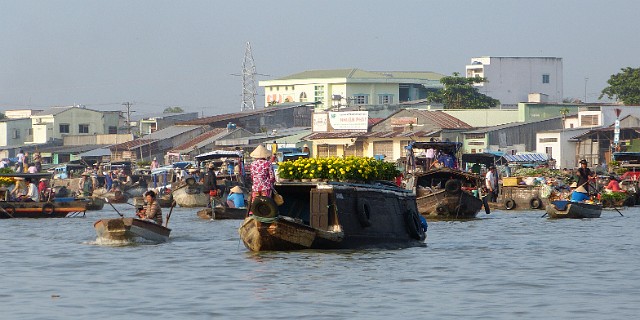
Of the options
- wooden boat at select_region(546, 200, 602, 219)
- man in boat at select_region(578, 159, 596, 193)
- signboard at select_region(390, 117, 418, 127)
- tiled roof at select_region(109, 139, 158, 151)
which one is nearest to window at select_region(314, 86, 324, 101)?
tiled roof at select_region(109, 139, 158, 151)

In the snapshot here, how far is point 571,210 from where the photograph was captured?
2739 cm

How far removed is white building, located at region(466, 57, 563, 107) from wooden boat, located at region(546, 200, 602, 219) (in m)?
48.5

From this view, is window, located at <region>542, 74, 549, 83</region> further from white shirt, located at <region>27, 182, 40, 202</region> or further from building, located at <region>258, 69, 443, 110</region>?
white shirt, located at <region>27, 182, 40, 202</region>

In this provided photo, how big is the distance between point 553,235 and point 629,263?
5.55 metres

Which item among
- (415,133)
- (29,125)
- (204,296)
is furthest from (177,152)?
(204,296)

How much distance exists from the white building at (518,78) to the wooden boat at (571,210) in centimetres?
4850

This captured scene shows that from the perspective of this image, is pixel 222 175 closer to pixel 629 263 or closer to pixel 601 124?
pixel 601 124

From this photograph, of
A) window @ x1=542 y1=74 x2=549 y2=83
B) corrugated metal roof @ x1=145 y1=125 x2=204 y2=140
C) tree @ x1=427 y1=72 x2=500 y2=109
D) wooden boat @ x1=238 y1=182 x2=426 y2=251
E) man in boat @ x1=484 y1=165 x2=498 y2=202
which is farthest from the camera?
window @ x1=542 y1=74 x2=549 y2=83

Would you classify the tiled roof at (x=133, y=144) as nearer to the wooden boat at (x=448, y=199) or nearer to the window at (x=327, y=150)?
the window at (x=327, y=150)

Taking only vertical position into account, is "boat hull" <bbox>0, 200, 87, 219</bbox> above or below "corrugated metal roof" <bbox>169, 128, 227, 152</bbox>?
below

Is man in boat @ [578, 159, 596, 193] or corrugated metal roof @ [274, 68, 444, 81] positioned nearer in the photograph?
man in boat @ [578, 159, 596, 193]

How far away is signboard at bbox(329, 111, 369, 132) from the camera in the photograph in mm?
55750

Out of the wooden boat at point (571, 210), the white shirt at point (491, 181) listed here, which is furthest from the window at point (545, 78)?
the wooden boat at point (571, 210)

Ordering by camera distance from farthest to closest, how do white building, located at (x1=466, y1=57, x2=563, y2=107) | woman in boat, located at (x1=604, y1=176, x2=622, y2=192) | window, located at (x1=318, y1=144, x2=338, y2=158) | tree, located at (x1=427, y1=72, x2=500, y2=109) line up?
white building, located at (x1=466, y1=57, x2=563, y2=107) < tree, located at (x1=427, y1=72, x2=500, y2=109) < window, located at (x1=318, y1=144, x2=338, y2=158) < woman in boat, located at (x1=604, y1=176, x2=622, y2=192)
